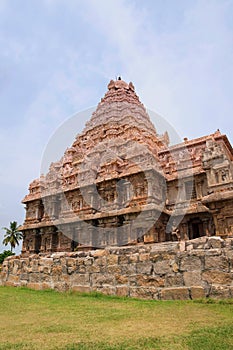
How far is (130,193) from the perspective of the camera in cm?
2147

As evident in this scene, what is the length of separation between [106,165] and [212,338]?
20.8 metres

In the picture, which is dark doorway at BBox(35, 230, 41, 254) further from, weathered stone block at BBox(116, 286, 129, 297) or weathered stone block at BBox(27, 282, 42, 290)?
weathered stone block at BBox(116, 286, 129, 297)

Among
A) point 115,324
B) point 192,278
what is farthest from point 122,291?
point 115,324

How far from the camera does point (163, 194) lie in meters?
22.0

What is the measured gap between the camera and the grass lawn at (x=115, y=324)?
3648 millimetres

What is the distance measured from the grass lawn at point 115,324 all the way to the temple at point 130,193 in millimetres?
10857

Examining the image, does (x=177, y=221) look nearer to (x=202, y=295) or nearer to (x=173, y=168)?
(x=173, y=168)

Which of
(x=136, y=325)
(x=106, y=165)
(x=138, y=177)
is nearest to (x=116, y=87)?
(x=106, y=165)

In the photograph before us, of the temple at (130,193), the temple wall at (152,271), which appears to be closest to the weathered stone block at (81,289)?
the temple wall at (152,271)

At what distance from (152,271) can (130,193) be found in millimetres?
14620

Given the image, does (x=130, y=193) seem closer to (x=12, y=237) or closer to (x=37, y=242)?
(x=37, y=242)

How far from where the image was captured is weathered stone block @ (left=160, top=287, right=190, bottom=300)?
6.24 metres

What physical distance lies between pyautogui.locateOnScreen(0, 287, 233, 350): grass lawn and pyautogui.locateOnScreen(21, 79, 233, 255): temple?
35.6 ft

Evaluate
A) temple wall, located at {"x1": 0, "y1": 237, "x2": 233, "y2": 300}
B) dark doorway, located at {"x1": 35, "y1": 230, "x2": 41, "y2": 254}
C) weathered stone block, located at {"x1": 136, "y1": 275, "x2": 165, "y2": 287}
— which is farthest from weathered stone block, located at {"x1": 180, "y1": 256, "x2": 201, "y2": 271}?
dark doorway, located at {"x1": 35, "y1": 230, "x2": 41, "y2": 254}
